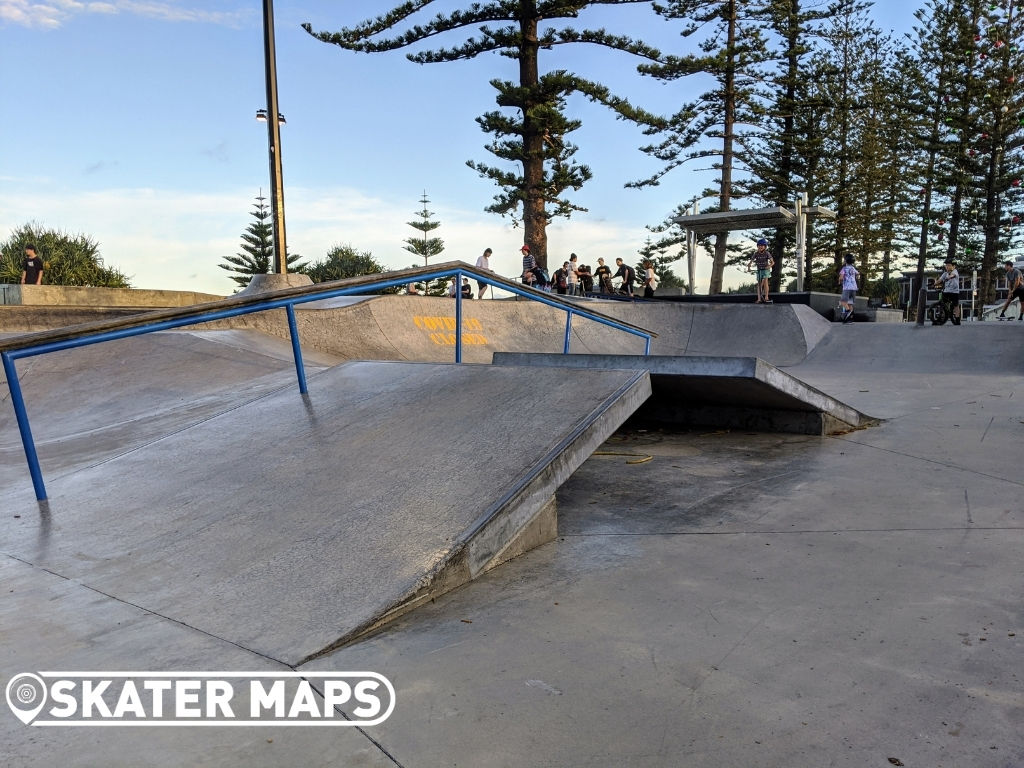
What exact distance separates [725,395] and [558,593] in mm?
3269

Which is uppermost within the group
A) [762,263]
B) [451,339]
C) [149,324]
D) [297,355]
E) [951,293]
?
[762,263]

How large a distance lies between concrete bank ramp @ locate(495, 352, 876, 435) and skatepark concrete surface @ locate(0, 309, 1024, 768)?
1.37ft

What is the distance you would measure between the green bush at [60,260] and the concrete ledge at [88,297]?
431 cm

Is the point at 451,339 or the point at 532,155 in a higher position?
the point at 532,155

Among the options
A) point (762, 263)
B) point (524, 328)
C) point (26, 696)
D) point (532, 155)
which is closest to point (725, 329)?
point (762, 263)

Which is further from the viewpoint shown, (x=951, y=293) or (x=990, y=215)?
(x=990, y=215)

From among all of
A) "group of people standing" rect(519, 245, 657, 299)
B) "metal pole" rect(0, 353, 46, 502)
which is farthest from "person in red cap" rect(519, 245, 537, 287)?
"metal pole" rect(0, 353, 46, 502)

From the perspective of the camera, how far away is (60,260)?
21.4 meters

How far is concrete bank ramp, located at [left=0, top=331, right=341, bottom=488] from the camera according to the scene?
6113 millimetres

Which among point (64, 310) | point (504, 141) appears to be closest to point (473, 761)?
point (64, 310)

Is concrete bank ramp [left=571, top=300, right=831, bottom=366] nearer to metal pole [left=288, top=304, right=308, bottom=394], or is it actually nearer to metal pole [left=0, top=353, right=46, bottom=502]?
metal pole [left=288, top=304, right=308, bottom=394]

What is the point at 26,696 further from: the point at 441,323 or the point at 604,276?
the point at 604,276

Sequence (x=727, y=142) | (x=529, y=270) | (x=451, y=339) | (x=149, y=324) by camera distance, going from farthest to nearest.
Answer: (x=727, y=142)
(x=529, y=270)
(x=451, y=339)
(x=149, y=324)

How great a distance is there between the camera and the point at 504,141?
25.5 m
